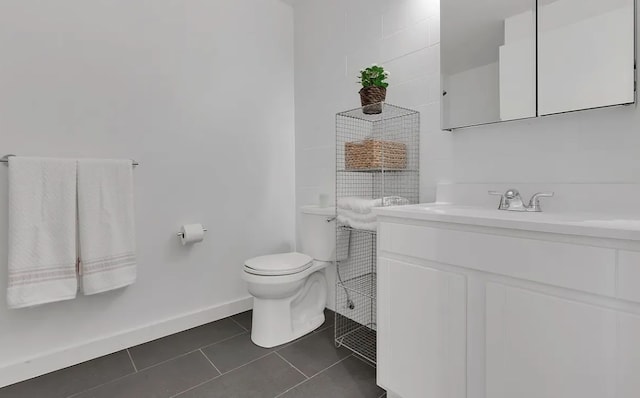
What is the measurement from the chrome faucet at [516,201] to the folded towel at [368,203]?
0.47 meters

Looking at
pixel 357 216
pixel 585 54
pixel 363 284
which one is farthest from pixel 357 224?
pixel 585 54

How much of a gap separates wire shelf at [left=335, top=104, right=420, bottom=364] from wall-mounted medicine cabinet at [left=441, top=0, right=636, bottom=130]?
→ 0.30 m

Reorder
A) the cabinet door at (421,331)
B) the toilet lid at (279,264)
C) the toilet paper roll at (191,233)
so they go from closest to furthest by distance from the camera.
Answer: the cabinet door at (421,331), the toilet lid at (279,264), the toilet paper roll at (191,233)

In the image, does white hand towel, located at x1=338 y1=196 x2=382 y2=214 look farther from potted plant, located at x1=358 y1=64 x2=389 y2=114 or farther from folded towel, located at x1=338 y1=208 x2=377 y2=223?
potted plant, located at x1=358 y1=64 x2=389 y2=114

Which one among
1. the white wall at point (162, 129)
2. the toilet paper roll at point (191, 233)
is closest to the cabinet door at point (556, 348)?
the toilet paper roll at point (191, 233)

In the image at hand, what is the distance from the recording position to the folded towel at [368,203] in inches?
65.4

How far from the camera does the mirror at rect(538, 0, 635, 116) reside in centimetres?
112

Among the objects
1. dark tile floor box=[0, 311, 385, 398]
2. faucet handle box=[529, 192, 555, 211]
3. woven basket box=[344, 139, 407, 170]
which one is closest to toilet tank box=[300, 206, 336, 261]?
woven basket box=[344, 139, 407, 170]

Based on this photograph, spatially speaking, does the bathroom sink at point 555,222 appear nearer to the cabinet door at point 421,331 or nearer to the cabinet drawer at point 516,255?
the cabinet drawer at point 516,255

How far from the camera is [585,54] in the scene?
1196 millimetres

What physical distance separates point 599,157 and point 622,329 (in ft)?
2.30

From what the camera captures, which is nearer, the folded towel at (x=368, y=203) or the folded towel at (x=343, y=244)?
the folded towel at (x=368, y=203)

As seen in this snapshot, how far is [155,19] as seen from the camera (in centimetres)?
195

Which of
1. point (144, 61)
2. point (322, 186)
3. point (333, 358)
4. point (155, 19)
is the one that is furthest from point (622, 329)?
point (155, 19)
